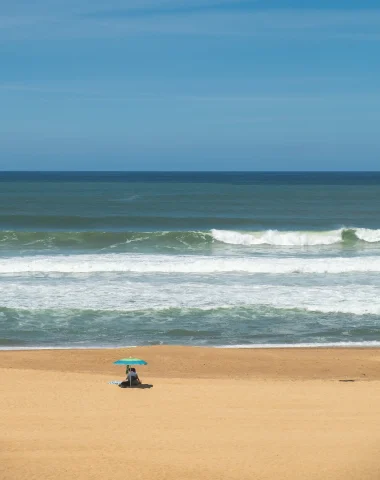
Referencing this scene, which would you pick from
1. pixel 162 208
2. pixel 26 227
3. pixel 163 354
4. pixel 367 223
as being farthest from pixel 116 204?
pixel 163 354

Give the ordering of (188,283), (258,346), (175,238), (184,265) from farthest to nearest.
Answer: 1. (175,238)
2. (184,265)
3. (188,283)
4. (258,346)

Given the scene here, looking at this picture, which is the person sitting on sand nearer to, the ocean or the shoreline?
the shoreline

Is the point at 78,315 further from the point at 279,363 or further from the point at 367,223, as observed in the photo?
the point at 367,223

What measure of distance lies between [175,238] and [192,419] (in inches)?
1073

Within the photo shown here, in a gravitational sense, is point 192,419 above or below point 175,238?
below

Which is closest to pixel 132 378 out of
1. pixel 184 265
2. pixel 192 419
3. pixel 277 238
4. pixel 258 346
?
pixel 192 419

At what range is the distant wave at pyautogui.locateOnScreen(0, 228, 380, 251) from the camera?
121 ft

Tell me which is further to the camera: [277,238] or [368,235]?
[368,235]

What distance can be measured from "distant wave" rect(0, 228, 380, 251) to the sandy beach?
20418 mm

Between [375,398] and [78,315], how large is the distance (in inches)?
397

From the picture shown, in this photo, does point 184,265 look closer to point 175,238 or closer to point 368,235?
point 175,238

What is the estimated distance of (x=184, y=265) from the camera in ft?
94.4

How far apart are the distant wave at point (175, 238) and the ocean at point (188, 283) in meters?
0.06

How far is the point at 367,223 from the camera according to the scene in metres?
49.4
